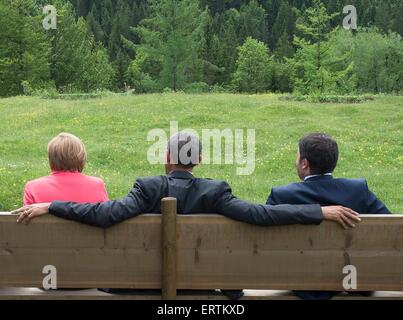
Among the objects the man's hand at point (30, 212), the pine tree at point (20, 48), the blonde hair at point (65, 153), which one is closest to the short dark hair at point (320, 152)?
the blonde hair at point (65, 153)

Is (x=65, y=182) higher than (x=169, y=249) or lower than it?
higher

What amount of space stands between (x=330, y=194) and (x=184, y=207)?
0.96 metres

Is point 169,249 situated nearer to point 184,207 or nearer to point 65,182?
point 184,207

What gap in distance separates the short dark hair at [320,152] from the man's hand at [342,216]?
0.62 m

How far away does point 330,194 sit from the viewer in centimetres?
470

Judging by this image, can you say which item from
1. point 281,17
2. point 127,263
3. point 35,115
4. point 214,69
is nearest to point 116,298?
point 127,263

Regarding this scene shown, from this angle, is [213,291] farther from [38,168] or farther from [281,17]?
[281,17]

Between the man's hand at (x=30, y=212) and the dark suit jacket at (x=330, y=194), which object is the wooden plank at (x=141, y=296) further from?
the dark suit jacket at (x=330, y=194)

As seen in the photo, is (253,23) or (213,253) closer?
(213,253)

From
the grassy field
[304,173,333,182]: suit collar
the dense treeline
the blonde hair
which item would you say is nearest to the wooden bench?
[304,173,333,182]: suit collar

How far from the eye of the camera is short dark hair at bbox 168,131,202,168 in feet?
15.1

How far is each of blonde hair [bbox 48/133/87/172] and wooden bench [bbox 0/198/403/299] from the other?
36.3 inches

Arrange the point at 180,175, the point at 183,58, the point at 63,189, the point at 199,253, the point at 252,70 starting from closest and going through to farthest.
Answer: the point at 199,253 < the point at 180,175 < the point at 63,189 < the point at 183,58 < the point at 252,70

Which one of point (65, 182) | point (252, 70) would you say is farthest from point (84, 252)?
point (252, 70)
